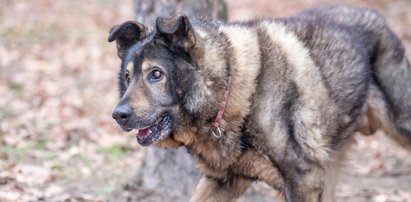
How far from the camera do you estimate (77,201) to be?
253 inches

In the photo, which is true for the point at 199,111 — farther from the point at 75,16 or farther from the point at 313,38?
the point at 75,16

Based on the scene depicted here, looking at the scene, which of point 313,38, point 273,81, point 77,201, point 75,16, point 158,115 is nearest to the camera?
point 158,115

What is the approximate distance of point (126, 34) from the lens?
199 inches

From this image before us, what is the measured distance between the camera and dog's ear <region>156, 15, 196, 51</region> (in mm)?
4688

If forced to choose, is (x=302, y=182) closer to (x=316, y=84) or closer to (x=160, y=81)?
(x=316, y=84)

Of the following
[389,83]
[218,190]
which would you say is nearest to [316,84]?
[389,83]

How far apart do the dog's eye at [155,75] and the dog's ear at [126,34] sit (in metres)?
0.40

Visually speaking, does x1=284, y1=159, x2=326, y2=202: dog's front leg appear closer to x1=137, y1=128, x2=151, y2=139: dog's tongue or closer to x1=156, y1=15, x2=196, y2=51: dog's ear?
x1=137, y1=128, x2=151, y2=139: dog's tongue

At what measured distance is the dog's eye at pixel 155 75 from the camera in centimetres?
479

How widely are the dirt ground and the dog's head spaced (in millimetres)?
1968

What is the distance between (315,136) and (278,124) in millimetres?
388

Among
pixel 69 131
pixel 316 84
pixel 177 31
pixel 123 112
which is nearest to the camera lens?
pixel 123 112

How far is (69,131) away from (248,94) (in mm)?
4125

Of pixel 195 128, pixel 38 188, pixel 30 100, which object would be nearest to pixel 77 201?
pixel 38 188
